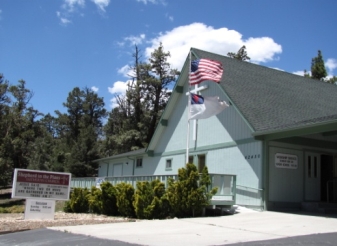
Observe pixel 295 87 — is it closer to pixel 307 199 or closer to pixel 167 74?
pixel 307 199

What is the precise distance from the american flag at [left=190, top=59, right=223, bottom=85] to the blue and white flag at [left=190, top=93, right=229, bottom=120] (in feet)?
2.57

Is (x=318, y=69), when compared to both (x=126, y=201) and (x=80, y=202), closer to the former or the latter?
(x=80, y=202)

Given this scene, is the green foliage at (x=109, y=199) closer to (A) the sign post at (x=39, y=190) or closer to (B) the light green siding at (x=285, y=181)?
(A) the sign post at (x=39, y=190)

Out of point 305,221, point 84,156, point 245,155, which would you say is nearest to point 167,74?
point 84,156

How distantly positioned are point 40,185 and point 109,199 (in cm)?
294

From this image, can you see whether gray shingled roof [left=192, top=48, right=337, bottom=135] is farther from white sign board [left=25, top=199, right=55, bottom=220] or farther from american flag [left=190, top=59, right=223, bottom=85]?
white sign board [left=25, top=199, right=55, bottom=220]

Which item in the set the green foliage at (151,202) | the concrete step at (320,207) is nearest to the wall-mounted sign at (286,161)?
the concrete step at (320,207)

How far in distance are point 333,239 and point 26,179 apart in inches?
437

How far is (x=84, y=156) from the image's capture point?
139ft

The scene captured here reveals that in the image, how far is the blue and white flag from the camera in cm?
1675

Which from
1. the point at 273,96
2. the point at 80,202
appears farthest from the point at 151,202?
the point at 273,96

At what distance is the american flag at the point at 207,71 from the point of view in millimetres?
16953

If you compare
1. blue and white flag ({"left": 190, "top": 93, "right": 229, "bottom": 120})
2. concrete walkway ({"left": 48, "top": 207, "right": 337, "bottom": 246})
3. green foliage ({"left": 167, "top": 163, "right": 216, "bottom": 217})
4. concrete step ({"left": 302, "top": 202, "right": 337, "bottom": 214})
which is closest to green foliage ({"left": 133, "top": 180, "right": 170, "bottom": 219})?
green foliage ({"left": 167, "top": 163, "right": 216, "bottom": 217})

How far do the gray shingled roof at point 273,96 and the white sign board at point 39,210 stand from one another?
871cm
